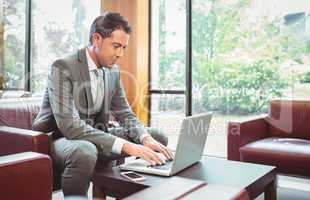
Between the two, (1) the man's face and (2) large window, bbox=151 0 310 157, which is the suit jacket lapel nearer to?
(1) the man's face

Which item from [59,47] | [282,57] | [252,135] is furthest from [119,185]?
[59,47]

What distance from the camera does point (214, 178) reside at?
1579 mm

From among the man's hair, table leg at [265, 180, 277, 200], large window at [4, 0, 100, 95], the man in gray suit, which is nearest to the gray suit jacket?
the man in gray suit

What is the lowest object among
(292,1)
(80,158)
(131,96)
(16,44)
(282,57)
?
(80,158)

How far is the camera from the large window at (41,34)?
15.3 feet

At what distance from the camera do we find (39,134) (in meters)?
2.00

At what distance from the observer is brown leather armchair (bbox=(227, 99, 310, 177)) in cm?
244

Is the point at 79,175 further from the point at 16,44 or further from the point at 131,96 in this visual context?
the point at 16,44

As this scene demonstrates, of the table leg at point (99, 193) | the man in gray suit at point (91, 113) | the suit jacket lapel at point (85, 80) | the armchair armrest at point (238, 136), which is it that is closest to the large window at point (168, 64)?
the armchair armrest at point (238, 136)

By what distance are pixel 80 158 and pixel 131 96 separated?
2.94 meters

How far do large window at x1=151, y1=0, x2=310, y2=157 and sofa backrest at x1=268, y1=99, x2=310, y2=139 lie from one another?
25.2 inches

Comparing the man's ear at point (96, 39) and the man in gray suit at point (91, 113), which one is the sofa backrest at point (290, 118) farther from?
the man's ear at point (96, 39)

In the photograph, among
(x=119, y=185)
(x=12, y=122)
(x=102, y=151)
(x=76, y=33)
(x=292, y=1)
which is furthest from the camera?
(x=76, y=33)

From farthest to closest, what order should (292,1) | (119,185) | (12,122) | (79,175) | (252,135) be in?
(292,1) < (252,135) < (12,122) < (79,175) < (119,185)
